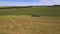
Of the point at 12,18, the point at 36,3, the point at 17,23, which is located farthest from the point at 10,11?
the point at 36,3

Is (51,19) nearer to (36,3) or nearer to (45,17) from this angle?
(45,17)

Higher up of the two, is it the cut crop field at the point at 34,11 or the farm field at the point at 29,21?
the cut crop field at the point at 34,11

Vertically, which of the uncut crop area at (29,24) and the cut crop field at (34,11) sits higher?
the cut crop field at (34,11)

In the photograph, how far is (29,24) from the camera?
1438 mm

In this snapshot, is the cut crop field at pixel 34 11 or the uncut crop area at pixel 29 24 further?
the cut crop field at pixel 34 11

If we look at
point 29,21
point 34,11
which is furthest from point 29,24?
point 34,11

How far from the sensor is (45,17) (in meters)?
1.54

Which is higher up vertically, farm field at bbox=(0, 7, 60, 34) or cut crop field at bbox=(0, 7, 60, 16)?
cut crop field at bbox=(0, 7, 60, 16)

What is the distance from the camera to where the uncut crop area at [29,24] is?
52.9 inches

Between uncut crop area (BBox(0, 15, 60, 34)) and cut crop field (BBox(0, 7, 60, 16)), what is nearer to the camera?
uncut crop area (BBox(0, 15, 60, 34))

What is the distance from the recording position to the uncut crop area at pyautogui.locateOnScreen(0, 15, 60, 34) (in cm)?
134

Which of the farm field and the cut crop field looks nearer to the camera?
the farm field

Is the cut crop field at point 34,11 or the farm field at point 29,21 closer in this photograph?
the farm field at point 29,21

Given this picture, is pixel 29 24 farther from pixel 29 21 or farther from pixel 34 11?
pixel 34 11
